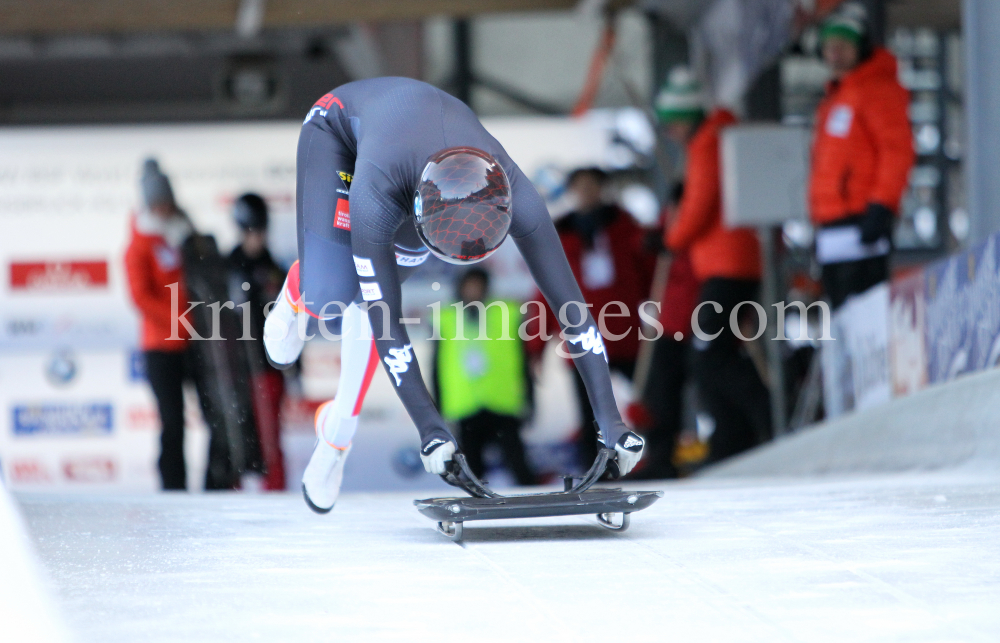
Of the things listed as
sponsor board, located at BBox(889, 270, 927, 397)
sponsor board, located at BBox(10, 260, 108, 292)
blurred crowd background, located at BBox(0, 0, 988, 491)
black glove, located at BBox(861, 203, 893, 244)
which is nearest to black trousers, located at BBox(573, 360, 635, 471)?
blurred crowd background, located at BBox(0, 0, 988, 491)

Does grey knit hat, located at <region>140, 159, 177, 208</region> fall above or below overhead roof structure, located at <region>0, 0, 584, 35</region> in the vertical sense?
below

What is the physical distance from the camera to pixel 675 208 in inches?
299

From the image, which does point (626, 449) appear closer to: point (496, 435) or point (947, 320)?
point (947, 320)

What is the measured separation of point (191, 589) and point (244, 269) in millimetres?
5218

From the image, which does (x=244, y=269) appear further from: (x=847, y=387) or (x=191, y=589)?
(x=191, y=589)

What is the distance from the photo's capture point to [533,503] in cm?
296

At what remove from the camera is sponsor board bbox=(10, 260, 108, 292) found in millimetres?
8688

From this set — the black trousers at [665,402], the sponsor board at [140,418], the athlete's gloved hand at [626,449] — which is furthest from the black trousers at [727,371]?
the sponsor board at [140,418]

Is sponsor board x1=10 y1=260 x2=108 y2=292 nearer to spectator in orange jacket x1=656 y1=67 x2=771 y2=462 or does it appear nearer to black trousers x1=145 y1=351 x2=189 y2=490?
black trousers x1=145 y1=351 x2=189 y2=490

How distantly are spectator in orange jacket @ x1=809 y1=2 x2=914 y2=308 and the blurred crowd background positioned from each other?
0.05 ft

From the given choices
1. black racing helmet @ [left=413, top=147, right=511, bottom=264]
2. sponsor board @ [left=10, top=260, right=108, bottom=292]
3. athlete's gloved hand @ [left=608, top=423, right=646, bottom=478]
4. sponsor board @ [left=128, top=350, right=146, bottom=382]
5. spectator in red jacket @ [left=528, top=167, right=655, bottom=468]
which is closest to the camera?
black racing helmet @ [left=413, top=147, right=511, bottom=264]

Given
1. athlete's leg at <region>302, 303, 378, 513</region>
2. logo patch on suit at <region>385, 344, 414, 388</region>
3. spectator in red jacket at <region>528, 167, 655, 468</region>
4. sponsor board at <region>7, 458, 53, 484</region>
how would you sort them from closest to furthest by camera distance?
logo patch on suit at <region>385, 344, 414, 388</region>
athlete's leg at <region>302, 303, 378, 513</region>
spectator in red jacket at <region>528, 167, 655, 468</region>
sponsor board at <region>7, 458, 53, 484</region>

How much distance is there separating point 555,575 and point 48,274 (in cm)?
715

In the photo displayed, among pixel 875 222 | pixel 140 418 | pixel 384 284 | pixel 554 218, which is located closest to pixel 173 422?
pixel 140 418
